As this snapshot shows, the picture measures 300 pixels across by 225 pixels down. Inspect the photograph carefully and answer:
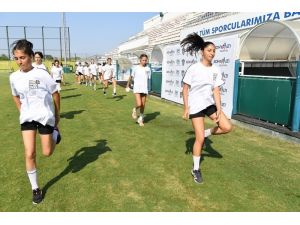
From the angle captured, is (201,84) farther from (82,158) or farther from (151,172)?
(82,158)

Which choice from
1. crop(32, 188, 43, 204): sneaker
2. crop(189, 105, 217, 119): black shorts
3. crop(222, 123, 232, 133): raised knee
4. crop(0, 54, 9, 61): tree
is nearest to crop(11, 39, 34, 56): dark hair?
crop(32, 188, 43, 204): sneaker

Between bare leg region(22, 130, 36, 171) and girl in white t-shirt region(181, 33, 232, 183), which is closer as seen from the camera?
bare leg region(22, 130, 36, 171)

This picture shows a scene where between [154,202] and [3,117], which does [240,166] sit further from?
[3,117]

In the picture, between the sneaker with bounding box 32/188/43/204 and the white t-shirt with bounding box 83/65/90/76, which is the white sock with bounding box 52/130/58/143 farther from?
the white t-shirt with bounding box 83/65/90/76

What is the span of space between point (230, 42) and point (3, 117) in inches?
310


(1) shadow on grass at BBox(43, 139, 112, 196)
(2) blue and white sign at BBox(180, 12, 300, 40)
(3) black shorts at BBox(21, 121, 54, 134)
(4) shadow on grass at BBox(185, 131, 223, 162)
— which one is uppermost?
(2) blue and white sign at BBox(180, 12, 300, 40)

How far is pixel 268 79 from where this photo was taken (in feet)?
28.8

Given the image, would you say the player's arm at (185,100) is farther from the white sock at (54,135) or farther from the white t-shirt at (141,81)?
the white t-shirt at (141,81)

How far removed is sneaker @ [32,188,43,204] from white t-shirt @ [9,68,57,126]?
910 millimetres

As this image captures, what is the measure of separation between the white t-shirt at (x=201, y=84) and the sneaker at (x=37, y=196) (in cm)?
247

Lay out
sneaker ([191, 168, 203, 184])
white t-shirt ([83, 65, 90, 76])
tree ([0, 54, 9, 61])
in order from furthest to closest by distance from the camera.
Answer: tree ([0, 54, 9, 61]), white t-shirt ([83, 65, 90, 76]), sneaker ([191, 168, 203, 184])

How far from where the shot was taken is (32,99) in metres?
4.02

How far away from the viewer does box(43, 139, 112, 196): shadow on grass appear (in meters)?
4.92

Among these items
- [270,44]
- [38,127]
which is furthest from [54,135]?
[270,44]
